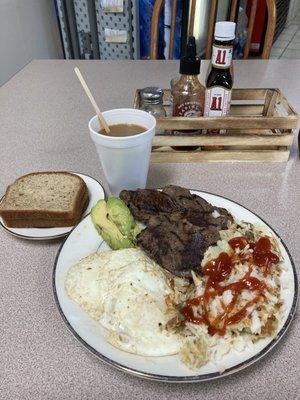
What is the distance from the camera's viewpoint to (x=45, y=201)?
2.81ft

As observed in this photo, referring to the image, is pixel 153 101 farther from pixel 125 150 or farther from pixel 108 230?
pixel 108 230

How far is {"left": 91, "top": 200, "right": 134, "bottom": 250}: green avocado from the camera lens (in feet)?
2.39

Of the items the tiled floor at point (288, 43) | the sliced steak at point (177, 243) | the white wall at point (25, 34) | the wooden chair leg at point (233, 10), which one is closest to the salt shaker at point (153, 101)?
the sliced steak at point (177, 243)

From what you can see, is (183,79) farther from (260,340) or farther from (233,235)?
(260,340)

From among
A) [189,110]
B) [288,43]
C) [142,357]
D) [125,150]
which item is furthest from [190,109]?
[288,43]

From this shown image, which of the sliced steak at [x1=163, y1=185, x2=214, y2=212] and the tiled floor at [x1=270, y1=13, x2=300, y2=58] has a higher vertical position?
the sliced steak at [x1=163, y1=185, x2=214, y2=212]

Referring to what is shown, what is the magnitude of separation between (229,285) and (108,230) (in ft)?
0.90

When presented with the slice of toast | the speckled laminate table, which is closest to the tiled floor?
the speckled laminate table

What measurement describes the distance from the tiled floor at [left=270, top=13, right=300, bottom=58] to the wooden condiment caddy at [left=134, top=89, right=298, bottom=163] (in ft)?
13.4

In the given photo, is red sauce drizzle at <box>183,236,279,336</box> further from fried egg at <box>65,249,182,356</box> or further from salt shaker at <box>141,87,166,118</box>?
salt shaker at <box>141,87,166,118</box>

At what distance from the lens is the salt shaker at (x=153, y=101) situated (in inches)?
41.1

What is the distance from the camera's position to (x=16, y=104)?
147 cm

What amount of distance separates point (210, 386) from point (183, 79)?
2.62ft

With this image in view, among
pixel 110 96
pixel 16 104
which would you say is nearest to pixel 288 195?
pixel 110 96
